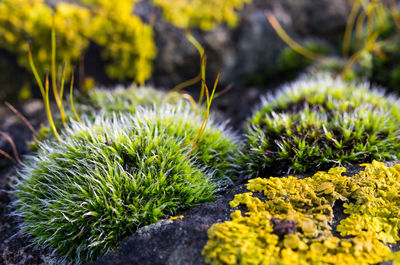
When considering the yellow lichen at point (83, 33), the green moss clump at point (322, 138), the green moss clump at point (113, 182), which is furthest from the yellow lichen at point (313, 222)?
the yellow lichen at point (83, 33)

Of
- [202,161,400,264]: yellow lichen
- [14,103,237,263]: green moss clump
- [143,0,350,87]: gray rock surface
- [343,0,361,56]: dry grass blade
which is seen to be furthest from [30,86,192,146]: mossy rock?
[343,0,361,56]: dry grass blade

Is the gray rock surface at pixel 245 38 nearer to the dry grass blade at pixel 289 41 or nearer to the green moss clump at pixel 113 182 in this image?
the dry grass blade at pixel 289 41

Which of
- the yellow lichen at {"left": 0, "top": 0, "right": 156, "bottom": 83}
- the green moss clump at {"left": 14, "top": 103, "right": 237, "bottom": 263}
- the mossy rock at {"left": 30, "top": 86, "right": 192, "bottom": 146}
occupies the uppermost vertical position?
the yellow lichen at {"left": 0, "top": 0, "right": 156, "bottom": 83}

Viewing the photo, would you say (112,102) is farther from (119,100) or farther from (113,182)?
(113,182)

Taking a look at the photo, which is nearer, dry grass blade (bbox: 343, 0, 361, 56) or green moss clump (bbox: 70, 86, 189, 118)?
green moss clump (bbox: 70, 86, 189, 118)

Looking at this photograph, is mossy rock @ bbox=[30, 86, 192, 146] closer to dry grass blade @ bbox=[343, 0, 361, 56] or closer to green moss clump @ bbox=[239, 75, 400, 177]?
green moss clump @ bbox=[239, 75, 400, 177]

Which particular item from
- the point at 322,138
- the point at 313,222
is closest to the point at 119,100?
the point at 322,138
